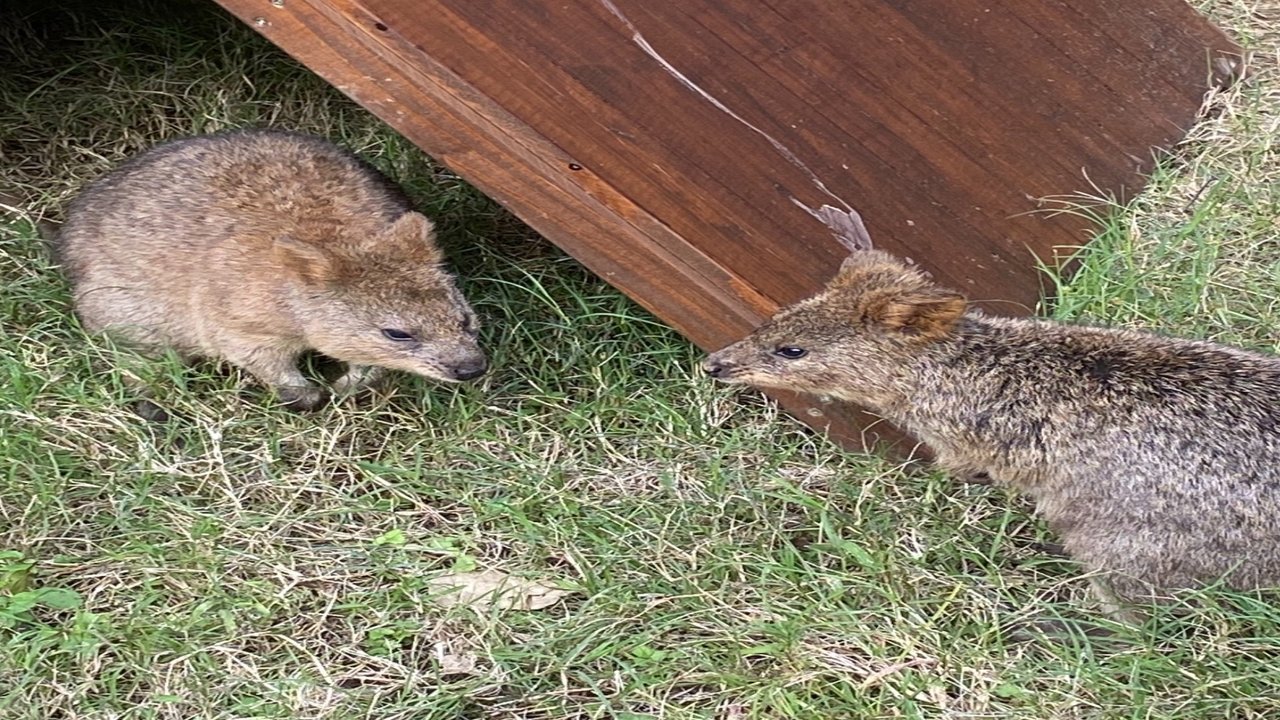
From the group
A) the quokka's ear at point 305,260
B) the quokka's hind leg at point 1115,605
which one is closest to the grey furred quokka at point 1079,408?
the quokka's hind leg at point 1115,605

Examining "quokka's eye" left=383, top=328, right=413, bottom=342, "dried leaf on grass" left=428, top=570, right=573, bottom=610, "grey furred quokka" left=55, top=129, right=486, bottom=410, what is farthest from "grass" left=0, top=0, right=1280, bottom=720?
"quokka's eye" left=383, top=328, right=413, bottom=342

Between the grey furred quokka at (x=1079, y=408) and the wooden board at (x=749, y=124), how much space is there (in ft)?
1.01

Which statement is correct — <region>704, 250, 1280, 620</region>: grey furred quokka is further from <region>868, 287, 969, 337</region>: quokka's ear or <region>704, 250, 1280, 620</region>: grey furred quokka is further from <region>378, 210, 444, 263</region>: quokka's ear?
<region>378, 210, 444, 263</region>: quokka's ear

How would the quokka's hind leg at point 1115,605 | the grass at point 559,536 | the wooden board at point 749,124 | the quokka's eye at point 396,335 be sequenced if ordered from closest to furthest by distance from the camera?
the grass at point 559,536 → the quokka's hind leg at point 1115,605 → the wooden board at point 749,124 → the quokka's eye at point 396,335

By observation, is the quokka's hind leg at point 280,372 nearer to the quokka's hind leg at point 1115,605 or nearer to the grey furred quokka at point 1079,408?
the grey furred quokka at point 1079,408

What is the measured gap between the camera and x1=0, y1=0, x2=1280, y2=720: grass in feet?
11.7

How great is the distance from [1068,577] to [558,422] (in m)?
1.71

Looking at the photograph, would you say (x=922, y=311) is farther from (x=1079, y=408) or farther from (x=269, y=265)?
(x=269, y=265)

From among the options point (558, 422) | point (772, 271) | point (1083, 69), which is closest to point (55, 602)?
point (558, 422)

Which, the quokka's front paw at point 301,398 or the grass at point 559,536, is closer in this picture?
the grass at point 559,536

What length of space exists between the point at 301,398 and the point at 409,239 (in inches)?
28.2

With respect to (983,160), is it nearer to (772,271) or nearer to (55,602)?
(772,271)

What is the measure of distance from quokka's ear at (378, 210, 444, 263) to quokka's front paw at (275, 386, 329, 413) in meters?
0.63

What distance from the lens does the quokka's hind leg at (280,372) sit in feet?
15.1
